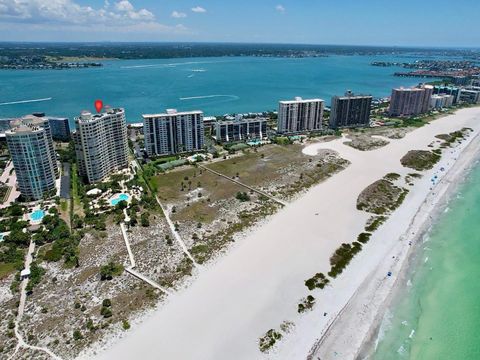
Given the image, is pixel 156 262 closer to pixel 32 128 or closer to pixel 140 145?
pixel 32 128

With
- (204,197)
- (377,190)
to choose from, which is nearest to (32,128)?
(204,197)

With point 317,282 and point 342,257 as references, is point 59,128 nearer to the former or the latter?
point 342,257

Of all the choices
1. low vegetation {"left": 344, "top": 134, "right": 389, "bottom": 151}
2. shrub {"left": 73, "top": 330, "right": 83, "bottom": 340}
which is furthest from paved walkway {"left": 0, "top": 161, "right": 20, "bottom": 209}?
low vegetation {"left": 344, "top": 134, "right": 389, "bottom": 151}

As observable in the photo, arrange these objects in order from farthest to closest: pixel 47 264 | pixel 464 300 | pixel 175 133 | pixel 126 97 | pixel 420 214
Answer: pixel 126 97 < pixel 175 133 < pixel 420 214 < pixel 47 264 < pixel 464 300

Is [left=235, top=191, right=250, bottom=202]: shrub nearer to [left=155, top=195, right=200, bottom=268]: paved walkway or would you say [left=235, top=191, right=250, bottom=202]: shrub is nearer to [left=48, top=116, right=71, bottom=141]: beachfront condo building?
[left=155, top=195, right=200, bottom=268]: paved walkway

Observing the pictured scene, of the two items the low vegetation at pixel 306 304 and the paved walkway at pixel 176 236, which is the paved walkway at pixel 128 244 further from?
the low vegetation at pixel 306 304

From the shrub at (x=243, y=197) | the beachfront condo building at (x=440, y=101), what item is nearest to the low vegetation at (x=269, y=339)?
the shrub at (x=243, y=197)

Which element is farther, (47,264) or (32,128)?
(32,128)
